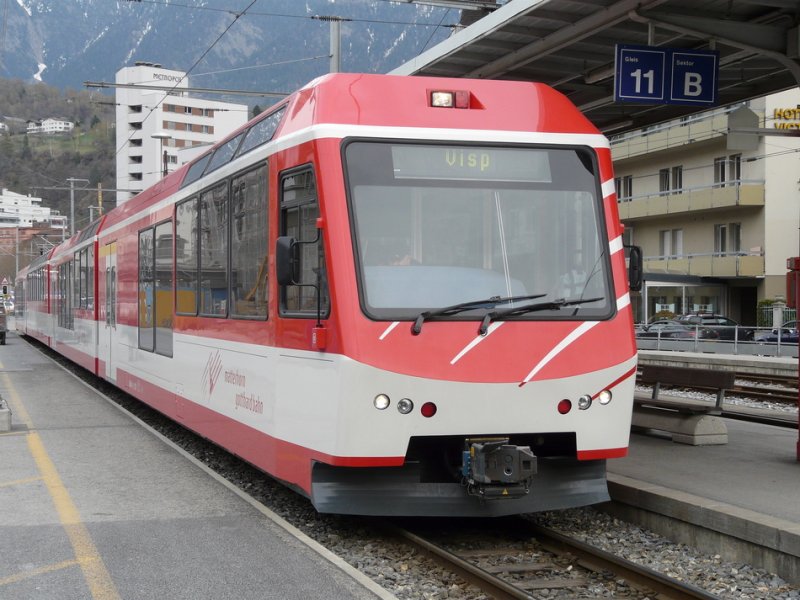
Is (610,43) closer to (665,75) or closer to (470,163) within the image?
(665,75)

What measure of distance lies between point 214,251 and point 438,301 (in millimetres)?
3400

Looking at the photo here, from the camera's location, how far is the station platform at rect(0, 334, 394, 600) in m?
6.39

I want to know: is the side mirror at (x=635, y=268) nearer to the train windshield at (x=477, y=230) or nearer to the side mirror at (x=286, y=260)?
the train windshield at (x=477, y=230)

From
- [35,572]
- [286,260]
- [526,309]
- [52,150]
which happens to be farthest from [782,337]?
[52,150]

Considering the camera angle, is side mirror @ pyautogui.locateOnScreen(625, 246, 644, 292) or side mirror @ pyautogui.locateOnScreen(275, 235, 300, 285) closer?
side mirror @ pyautogui.locateOnScreen(275, 235, 300, 285)

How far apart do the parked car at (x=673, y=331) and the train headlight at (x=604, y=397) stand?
2282 centimetres

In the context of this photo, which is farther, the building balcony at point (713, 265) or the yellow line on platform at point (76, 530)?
the building balcony at point (713, 265)

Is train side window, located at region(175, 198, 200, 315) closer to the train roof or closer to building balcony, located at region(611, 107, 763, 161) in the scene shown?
the train roof

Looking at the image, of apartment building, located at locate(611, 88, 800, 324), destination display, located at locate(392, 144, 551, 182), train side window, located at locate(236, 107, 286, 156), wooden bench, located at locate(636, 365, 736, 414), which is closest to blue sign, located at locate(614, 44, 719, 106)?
wooden bench, located at locate(636, 365, 736, 414)

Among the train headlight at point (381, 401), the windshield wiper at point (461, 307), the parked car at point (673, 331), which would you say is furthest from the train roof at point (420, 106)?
the parked car at point (673, 331)

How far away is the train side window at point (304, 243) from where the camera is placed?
757 cm

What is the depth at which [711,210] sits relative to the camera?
149ft

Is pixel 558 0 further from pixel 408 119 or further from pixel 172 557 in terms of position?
pixel 172 557

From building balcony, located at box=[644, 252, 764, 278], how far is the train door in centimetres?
2781
